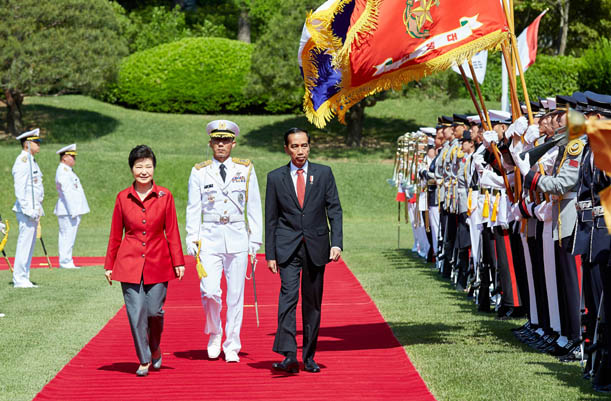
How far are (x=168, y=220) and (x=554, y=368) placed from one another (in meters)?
3.40

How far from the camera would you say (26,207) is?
14.2 meters

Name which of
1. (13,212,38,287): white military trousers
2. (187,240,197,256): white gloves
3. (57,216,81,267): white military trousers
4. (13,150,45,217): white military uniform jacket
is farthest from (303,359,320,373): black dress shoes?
(57,216,81,267): white military trousers

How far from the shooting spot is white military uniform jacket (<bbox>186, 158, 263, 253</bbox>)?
28.0ft

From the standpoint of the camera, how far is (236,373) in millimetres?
7973

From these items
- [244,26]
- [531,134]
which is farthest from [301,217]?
[244,26]

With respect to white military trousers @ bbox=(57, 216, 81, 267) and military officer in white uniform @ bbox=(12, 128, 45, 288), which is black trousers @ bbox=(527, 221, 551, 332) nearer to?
military officer in white uniform @ bbox=(12, 128, 45, 288)

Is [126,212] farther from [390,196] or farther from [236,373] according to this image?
[390,196]

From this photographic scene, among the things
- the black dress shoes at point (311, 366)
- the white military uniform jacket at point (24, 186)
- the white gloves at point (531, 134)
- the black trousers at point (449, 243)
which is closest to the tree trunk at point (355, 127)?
the black trousers at point (449, 243)

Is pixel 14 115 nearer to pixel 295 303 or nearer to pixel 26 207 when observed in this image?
pixel 26 207

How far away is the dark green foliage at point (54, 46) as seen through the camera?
34.7 metres

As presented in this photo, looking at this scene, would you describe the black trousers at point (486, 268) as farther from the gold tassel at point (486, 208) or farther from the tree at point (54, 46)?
the tree at point (54, 46)

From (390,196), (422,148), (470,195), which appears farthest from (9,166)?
(470,195)

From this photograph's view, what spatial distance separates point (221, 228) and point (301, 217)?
83 centimetres

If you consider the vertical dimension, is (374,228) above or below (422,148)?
below
